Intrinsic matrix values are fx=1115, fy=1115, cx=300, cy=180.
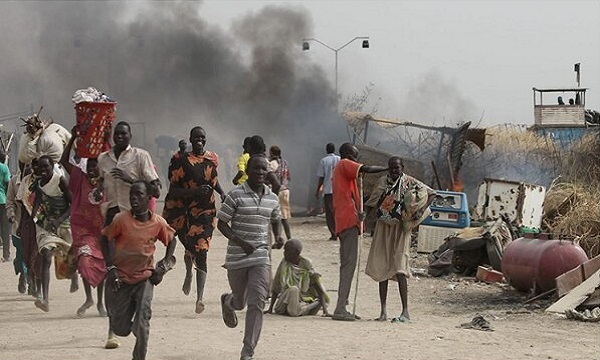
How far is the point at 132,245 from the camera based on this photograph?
282 inches

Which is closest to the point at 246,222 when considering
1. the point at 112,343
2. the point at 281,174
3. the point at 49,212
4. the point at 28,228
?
the point at 112,343

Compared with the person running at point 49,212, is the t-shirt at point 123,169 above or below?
above

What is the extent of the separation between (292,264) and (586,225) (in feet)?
20.9

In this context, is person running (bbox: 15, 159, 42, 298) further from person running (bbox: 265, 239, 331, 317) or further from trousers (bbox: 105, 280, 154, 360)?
trousers (bbox: 105, 280, 154, 360)

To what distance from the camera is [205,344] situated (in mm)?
8438

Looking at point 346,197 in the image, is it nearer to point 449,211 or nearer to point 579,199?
point 449,211

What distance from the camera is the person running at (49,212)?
10211 mm

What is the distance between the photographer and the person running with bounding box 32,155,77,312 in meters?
10.2

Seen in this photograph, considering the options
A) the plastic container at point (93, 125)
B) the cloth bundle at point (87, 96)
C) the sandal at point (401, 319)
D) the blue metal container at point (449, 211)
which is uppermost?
the cloth bundle at point (87, 96)

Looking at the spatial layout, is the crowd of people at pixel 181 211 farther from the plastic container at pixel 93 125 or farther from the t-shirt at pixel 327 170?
the t-shirt at pixel 327 170

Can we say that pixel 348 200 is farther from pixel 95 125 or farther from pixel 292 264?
pixel 95 125

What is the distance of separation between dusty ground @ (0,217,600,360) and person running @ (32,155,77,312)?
55cm

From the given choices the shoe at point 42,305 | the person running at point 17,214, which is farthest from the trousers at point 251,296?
the person running at point 17,214

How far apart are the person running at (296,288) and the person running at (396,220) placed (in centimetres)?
57
